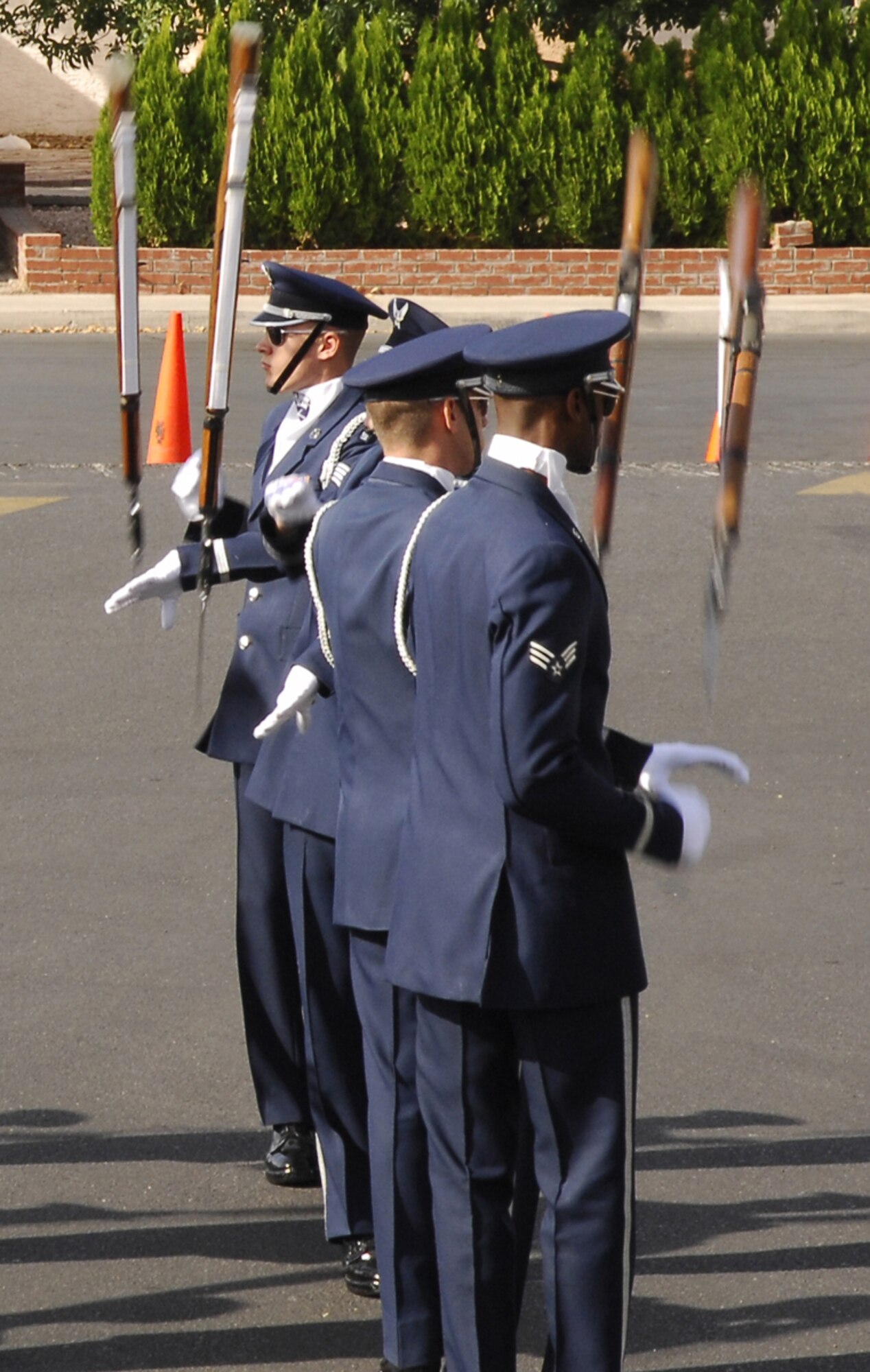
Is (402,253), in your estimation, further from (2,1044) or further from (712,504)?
(2,1044)

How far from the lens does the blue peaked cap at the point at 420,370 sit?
3.34 metres

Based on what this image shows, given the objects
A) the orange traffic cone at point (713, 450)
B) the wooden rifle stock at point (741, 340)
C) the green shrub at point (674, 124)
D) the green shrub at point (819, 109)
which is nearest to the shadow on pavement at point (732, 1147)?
the wooden rifle stock at point (741, 340)

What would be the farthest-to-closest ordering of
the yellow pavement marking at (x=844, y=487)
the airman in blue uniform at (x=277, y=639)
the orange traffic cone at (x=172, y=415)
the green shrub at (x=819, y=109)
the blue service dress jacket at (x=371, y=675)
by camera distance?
the green shrub at (x=819, y=109) < the orange traffic cone at (x=172, y=415) < the yellow pavement marking at (x=844, y=487) < the airman in blue uniform at (x=277, y=639) < the blue service dress jacket at (x=371, y=675)

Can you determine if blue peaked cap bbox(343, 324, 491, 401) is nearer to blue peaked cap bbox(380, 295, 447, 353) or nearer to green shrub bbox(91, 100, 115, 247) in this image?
blue peaked cap bbox(380, 295, 447, 353)

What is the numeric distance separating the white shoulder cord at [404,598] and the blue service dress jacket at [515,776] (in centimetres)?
10

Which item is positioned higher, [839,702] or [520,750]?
[520,750]

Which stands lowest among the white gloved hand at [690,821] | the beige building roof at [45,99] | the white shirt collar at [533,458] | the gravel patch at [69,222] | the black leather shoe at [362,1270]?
the black leather shoe at [362,1270]

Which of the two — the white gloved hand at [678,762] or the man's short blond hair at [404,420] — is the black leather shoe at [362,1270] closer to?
the white gloved hand at [678,762]

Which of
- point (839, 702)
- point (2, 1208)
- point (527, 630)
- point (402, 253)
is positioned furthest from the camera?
point (402, 253)

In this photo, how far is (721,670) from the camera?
7945 millimetres

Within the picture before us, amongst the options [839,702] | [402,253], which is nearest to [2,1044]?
[839,702]

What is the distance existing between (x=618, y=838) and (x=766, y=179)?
16.9 metres

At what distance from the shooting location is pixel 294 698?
12.6ft

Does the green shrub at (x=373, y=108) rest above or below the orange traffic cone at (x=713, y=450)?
above
